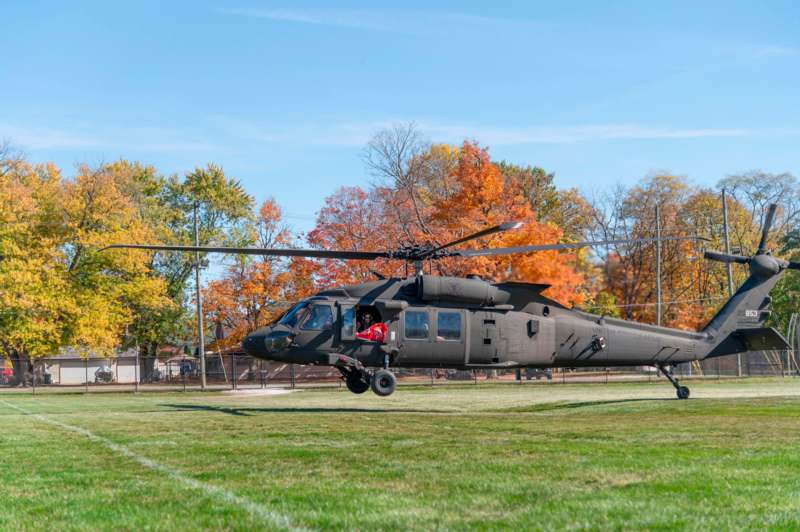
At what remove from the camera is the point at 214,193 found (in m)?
76.5

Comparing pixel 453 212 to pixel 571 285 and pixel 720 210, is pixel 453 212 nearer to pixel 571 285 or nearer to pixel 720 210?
pixel 571 285

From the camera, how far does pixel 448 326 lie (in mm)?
25359

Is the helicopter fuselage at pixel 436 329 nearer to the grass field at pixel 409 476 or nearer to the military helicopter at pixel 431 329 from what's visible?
the military helicopter at pixel 431 329

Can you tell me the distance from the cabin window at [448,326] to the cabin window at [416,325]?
0.36 meters

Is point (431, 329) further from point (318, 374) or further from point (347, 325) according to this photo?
point (318, 374)

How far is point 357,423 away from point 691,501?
11.0 meters

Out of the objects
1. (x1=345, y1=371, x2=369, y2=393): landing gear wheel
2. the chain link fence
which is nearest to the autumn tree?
the chain link fence

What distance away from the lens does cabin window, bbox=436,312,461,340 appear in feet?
82.9

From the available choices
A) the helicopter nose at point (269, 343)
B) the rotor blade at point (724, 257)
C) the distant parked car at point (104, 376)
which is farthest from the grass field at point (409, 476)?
the distant parked car at point (104, 376)

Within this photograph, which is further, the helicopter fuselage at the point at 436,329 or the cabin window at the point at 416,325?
the cabin window at the point at 416,325

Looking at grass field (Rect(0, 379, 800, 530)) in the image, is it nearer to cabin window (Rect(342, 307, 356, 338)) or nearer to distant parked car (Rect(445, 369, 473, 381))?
cabin window (Rect(342, 307, 356, 338))

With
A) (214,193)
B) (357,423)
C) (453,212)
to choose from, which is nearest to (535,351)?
(357,423)

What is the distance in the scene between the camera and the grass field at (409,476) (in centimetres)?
703

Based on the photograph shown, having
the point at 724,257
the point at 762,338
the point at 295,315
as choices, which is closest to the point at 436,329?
the point at 295,315
